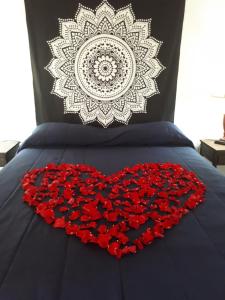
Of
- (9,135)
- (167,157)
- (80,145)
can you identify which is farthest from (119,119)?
(9,135)

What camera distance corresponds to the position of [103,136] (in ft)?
7.63

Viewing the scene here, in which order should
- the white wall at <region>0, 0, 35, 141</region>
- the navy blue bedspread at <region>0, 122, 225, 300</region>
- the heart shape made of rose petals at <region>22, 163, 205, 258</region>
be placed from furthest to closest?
the white wall at <region>0, 0, 35, 141</region>
the heart shape made of rose petals at <region>22, 163, 205, 258</region>
the navy blue bedspread at <region>0, 122, 225, 300</region>

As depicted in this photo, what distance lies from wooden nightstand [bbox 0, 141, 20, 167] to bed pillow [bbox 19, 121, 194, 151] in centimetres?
20

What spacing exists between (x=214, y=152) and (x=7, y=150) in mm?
1960

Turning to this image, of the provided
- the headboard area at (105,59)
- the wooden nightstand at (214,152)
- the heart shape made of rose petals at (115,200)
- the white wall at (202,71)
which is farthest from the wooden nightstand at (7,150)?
the wooden nightstand at (214,152)

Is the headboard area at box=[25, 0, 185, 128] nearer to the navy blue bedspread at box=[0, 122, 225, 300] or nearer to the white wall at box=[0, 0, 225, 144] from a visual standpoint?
the white wall at box=[0, 0, 225, 144]

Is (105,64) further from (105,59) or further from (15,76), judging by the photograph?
(15,76)

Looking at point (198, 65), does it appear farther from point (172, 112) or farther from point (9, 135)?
point (9, 135)

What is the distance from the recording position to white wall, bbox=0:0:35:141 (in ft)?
7.91

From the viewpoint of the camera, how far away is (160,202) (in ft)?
4.43

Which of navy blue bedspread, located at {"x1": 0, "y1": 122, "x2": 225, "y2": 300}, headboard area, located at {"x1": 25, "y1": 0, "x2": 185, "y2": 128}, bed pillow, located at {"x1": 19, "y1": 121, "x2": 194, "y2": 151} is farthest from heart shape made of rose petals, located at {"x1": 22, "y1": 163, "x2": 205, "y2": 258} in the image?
headboard area, located at {"x1": 25, "y1": 0, "x2": 185, "y2": 128}

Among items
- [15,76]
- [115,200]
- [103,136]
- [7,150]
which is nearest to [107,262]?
[115,200]

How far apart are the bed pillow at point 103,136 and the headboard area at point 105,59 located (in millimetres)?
300

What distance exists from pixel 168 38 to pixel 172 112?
0.73m
